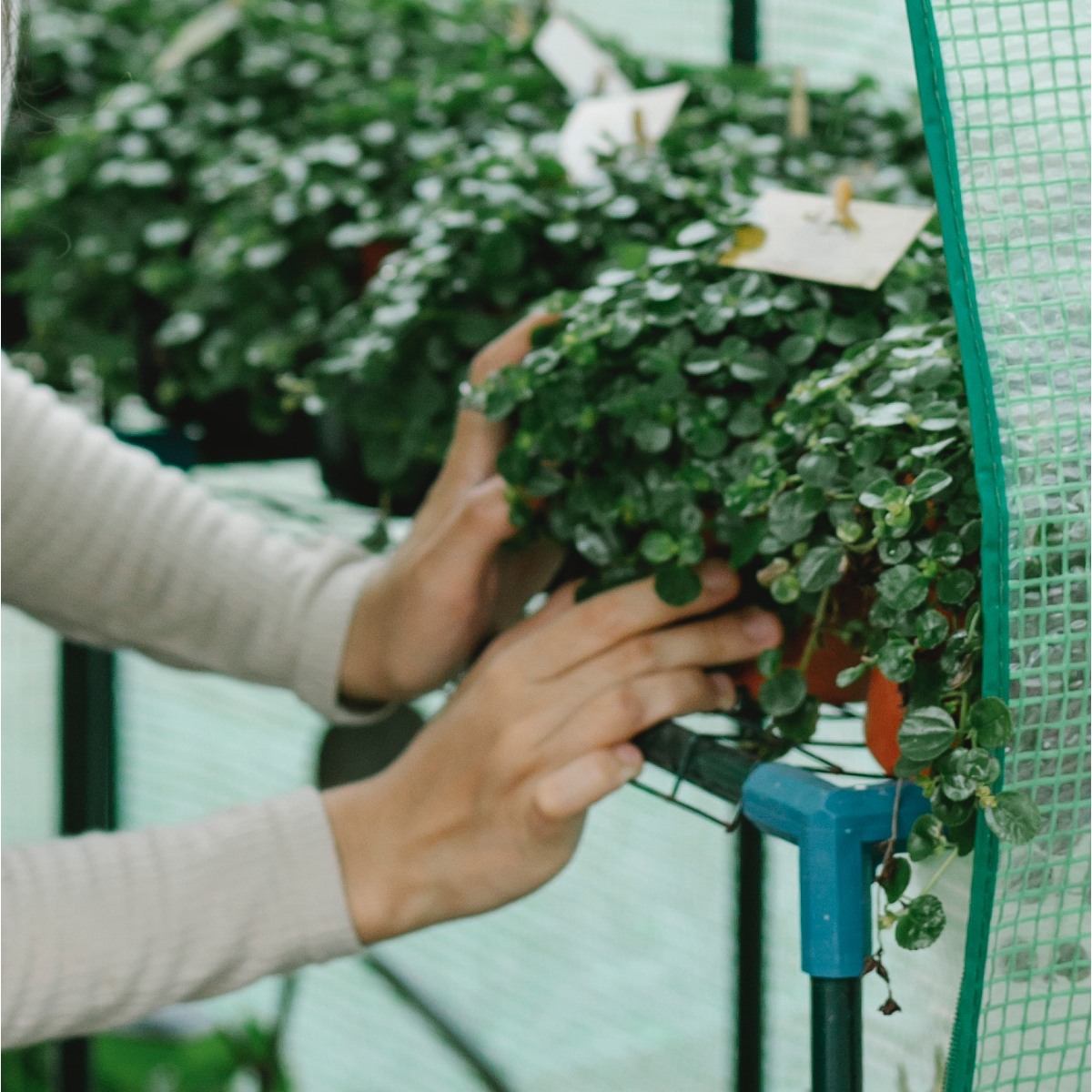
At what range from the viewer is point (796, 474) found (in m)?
0.61

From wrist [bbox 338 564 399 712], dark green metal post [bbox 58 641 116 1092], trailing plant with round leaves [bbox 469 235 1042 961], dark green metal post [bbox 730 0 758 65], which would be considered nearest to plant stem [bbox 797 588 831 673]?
trailing plant with round leaves [bbox 469 235 1042 961]

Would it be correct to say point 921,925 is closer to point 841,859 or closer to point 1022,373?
point 841,859

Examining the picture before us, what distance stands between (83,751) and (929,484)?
4.33ft

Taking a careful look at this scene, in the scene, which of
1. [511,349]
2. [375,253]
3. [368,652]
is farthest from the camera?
[375,253]

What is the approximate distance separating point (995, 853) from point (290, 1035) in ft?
6.17

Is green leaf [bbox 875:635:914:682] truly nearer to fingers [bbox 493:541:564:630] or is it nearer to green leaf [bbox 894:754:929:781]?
green leaf [bbox 894:754:929:781]

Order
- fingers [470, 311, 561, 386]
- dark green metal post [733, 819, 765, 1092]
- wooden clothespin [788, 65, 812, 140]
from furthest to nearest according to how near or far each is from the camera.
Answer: dark green metal post [733, 819, 765, 1092]
wooden clothespin [788, 65, 812, 140]
fingers [470, 311, 561, 386]

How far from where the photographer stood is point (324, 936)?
0.77 meters

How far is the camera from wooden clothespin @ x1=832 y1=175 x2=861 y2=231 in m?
0.74

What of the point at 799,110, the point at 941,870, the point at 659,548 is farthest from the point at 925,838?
the point at 799,110

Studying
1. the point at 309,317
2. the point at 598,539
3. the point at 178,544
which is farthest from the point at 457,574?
the point at 309,317

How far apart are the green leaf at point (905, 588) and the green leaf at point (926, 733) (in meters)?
0.04

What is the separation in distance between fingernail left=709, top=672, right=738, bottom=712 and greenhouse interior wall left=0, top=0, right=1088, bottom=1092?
147 mm

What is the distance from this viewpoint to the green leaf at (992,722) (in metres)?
0.47
